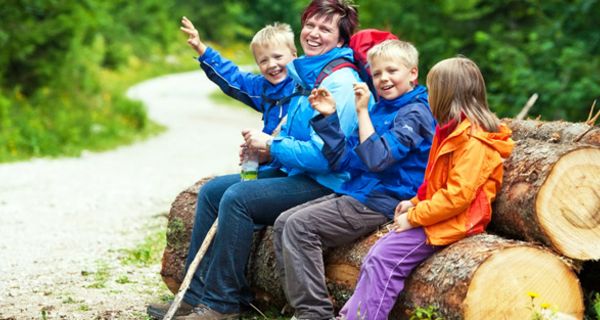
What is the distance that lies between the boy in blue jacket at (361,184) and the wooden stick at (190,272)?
509 millimetres

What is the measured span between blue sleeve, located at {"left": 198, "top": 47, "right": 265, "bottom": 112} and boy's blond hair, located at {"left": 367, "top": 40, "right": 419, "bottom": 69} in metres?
1.24

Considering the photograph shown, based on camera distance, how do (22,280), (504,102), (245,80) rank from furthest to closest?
1. (504,102)
2. (22,280)
3. (245,80)

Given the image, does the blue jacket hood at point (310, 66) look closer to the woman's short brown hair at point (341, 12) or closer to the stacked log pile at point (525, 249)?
the woman's short brown hair at point (341, 12)

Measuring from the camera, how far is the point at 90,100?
19.9 m

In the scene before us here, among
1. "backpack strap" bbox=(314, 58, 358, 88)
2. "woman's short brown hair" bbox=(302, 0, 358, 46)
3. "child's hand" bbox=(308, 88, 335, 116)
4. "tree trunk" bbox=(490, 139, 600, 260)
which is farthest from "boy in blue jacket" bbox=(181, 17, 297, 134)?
"tree trunk" bbox=(490, 139, 600, 260)

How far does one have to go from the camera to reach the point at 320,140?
466 cm

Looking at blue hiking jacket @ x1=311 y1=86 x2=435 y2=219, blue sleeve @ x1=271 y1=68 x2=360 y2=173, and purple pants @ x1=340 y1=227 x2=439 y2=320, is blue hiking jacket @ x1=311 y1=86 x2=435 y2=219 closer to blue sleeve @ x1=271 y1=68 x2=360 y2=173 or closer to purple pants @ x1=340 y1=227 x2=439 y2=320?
blue sleeve @ x1=271 y1=68 x2=360 y2=173

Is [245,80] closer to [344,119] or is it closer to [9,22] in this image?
[344,119]

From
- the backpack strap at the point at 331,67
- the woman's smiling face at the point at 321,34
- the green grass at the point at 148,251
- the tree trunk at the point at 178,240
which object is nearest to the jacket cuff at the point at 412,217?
the backpack strap at the point at 331,67

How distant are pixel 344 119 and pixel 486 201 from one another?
93 cm

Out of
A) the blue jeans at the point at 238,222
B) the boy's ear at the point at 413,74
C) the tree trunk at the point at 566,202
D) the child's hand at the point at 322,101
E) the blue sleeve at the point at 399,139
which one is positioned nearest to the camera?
the tree trunk at the point at 566,202

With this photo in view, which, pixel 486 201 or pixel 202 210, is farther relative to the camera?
pixel 202 210

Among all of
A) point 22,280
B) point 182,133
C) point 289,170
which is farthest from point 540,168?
point 182,133

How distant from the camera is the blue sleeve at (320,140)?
184 inches
